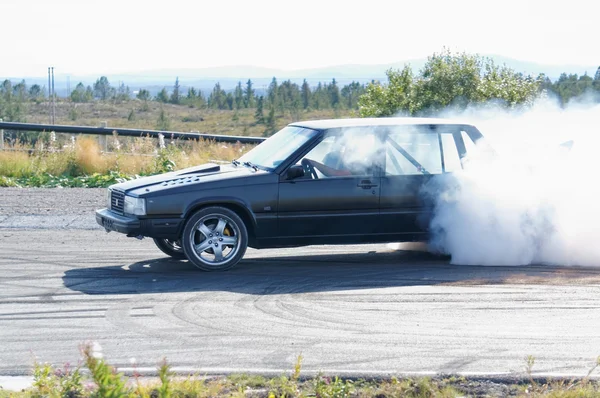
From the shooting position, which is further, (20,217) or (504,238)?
(20,217)

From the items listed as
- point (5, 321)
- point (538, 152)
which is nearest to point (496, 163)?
point (538, 152)

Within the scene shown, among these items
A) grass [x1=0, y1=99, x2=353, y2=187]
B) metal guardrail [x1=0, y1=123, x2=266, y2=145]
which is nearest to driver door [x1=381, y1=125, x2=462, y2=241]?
grass [x1=0, y1=99, x2=353, y2=187]

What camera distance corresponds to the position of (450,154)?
34.7 ft

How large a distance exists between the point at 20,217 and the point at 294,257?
16.8ft

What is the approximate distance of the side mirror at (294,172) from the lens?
9.98m

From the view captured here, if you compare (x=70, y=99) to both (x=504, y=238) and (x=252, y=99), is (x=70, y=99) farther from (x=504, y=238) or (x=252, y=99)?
(x=504, y=238)

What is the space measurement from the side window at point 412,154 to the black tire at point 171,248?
2.70 metres

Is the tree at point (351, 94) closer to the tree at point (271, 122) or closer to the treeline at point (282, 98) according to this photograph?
the treeline at point (282, 98)

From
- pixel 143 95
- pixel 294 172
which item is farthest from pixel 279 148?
pixel 143 95

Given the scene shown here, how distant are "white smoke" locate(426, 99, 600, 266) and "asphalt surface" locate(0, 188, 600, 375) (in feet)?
1.15

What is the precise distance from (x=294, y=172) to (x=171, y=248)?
1907mm

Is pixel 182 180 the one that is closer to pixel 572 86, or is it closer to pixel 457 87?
pixel 457 87

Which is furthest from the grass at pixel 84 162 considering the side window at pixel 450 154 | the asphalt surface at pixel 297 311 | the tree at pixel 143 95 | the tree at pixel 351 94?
the tree at pixel 143 95

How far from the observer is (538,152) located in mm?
11070
